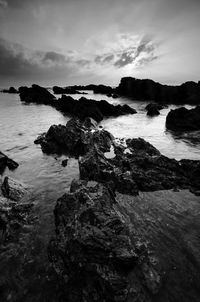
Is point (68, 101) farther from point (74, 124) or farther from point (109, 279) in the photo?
point (109, 279)

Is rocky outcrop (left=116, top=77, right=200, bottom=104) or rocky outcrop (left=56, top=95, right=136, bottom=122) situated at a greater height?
rocky outcrop (left=116, top=77, right=200, bottom=104)

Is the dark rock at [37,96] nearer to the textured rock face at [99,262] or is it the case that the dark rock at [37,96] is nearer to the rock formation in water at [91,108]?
the rock formation in water at [91,108]

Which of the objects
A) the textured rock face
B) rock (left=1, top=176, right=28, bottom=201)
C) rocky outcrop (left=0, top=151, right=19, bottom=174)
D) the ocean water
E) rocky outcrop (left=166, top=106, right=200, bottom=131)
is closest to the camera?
the textured rock face

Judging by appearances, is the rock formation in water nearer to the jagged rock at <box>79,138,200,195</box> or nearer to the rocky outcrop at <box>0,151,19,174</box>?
the rocky outcrop at <box>0,151,19,174</box>

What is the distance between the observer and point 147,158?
13.6 metres

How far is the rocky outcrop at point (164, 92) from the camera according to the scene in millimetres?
75250

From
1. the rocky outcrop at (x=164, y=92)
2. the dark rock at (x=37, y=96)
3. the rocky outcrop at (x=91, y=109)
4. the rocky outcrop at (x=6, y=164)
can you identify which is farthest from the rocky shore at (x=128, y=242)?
the rocky outcrop at (x=164, y=92)

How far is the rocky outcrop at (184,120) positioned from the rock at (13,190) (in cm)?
2497

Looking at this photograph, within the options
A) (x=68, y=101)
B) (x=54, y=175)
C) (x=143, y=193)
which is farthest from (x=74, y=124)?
(x=68, y=101)

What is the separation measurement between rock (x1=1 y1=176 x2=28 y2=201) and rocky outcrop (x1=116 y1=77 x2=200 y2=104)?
7441 cm

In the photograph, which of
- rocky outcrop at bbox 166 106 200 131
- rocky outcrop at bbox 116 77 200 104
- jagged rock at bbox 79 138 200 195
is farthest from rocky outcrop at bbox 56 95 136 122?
rocky outcrop at bbox 116 77 200 104

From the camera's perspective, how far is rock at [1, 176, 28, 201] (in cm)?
1015

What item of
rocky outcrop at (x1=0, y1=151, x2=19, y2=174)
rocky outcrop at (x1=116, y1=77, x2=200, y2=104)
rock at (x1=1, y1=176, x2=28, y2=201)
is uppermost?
rocky outcrop at (x1=116, y1=77, x2=200, y2=104)

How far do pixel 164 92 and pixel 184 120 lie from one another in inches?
2254
